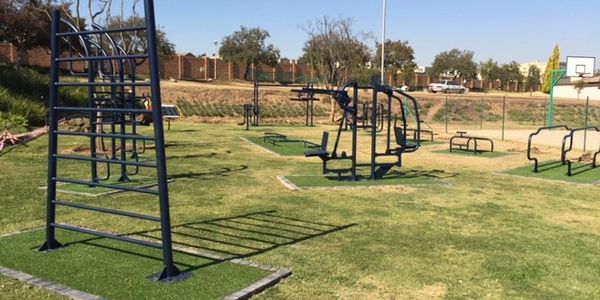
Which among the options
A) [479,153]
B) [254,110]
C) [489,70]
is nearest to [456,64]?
[489,70]

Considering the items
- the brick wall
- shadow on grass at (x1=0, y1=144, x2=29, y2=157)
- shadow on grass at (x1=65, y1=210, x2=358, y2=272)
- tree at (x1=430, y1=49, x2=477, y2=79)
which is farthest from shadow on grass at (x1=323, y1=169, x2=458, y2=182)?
tree at (x1=430, y1=49, x2=477, y2=79)

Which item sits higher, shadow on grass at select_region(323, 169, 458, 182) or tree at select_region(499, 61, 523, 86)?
tree at select_region(499, 61, 523, 86)

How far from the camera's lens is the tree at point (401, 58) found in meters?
66.6

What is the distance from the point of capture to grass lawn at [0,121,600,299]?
14.8ft

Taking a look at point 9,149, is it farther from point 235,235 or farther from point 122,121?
point 235,235

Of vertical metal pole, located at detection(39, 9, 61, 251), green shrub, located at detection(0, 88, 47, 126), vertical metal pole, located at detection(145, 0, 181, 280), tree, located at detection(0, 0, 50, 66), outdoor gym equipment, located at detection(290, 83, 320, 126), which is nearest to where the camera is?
vertical metal pole, located at detection(145, 0, 181, 280)

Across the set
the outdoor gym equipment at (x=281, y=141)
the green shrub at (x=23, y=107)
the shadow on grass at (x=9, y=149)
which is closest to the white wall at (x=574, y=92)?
the outdoor gym equipment at (x=281, y=141)

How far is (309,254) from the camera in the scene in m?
5.36

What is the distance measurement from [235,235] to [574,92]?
6408 cm

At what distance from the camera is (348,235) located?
20.2 ft

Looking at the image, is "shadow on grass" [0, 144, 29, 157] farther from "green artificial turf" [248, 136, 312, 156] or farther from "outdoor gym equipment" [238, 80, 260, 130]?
"outdoor gym equipment" [238, 80, 260, 130]

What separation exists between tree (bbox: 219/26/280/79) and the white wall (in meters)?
32.1

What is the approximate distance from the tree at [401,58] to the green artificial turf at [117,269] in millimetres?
62647

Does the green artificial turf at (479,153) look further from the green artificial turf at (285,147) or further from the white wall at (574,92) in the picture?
the white wall at (574,92)
